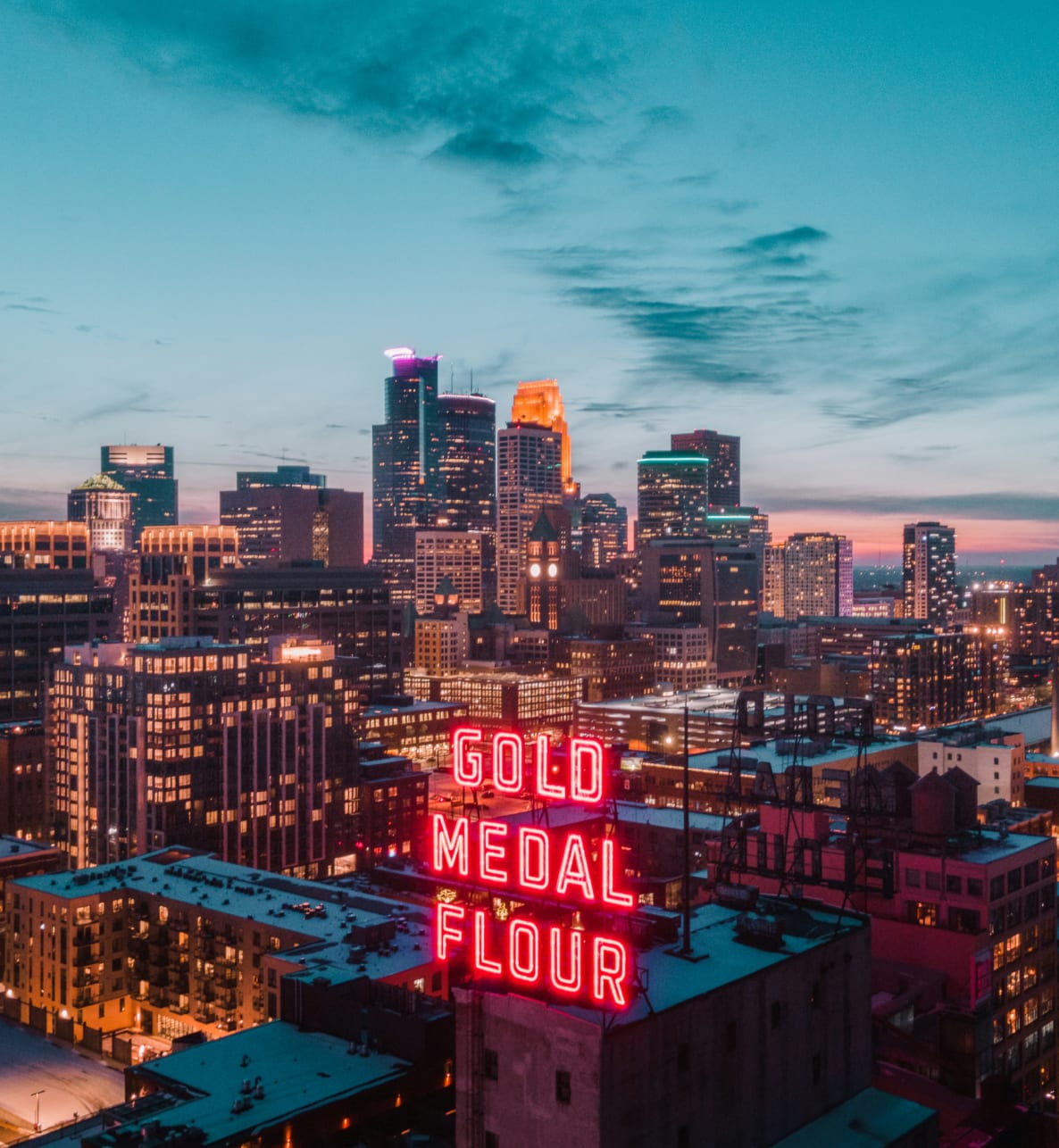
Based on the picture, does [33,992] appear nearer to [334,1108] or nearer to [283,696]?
[283,696]

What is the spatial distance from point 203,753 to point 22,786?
41.6 metres

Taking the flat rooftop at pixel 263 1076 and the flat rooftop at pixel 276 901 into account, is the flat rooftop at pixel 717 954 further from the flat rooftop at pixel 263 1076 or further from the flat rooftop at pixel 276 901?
the flat rooftop at pixel 276 901

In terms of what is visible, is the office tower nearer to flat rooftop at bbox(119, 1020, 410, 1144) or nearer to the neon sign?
flat rooftop at bbox(119, 1020, 410, 1144)

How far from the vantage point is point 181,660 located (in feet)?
500

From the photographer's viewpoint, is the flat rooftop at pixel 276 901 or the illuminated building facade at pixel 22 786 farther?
the illuminated building facade at pixel 22 786

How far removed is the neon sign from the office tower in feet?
341

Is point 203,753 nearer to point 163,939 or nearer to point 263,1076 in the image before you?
point 163,939

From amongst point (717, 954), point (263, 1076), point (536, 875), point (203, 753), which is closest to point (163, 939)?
point (203, 753)

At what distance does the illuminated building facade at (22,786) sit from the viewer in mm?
173250

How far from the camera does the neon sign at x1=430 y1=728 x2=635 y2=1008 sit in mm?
42531

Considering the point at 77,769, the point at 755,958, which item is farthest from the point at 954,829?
the point at 77,769

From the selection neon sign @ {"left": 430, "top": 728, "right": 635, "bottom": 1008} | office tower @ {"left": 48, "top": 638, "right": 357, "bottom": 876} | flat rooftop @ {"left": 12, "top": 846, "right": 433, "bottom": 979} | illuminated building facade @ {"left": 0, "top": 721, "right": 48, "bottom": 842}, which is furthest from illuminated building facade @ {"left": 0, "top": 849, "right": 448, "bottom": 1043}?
illuminated building facade @ {"left": 0, "top": 721, "right": 48, "bottom": 842}

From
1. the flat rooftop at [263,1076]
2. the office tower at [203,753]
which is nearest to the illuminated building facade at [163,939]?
the flat rooftop at [263,1076]

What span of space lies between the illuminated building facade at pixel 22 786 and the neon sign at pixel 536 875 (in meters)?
137
